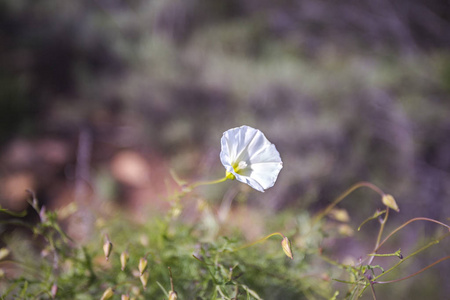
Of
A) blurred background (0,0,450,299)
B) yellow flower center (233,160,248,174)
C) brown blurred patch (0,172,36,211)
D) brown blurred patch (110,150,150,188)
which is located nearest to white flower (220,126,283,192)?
yellow flower center (233,160,248,174)

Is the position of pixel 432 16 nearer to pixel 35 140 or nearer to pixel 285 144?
pixel 285 144

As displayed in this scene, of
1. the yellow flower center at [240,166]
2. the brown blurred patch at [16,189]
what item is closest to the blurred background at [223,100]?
the brown blurred patch at [16,189]

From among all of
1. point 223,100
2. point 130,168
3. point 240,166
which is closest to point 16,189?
point 130,168

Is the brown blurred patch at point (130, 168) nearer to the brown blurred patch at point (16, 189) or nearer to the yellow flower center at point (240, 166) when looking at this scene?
the brown blurred patch at point (16, 189)

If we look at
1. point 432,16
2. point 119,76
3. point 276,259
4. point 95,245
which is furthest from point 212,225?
Result: point 432,16

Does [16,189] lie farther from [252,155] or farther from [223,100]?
[252,155]

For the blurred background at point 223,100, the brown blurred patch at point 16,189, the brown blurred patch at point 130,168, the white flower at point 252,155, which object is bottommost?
the brown blurred patch at point 130,168
